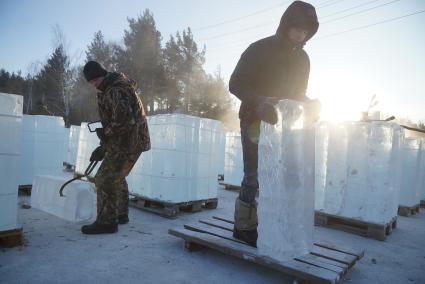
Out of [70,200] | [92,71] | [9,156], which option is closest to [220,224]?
[70,200]

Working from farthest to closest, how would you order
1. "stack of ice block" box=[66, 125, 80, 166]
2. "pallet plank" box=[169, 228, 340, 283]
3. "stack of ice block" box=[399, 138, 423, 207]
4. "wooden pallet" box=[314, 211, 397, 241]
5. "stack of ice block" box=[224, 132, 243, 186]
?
1. "stack of ice block" box=[66, 125, 80, 166]
2. "stack of ice block" box=[224, 132, 243, 186]
3. "stack of ice block" box=[399, 138, 423, 207]
4. "wooden pallet" box=[314, 211, 397, 241]
5. "pallet plank" box=[169, 228, 340, 283]

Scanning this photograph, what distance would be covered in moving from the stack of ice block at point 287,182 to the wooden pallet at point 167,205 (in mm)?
2323

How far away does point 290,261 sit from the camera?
2.39 meters

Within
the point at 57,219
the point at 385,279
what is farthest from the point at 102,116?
the point at 385,279

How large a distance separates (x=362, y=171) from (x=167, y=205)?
2925mm

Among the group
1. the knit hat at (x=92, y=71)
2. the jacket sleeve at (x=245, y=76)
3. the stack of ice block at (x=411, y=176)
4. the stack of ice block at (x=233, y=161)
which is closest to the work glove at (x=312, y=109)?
the jacket sleeve at (x=245, y=76)

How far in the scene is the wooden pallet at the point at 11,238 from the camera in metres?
2.79

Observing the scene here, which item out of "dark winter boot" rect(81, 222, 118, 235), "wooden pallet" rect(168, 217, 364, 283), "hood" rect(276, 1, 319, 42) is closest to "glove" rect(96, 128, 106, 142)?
"dark winter boot" rect(81, 222, 118, 235)

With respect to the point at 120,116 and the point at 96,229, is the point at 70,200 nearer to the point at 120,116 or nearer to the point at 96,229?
the point at 96,229

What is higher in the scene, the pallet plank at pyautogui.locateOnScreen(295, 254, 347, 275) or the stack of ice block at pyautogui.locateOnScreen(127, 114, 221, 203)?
the stack of ice block at pyautogui.locateOnScreen(127, 114, 221, 203)

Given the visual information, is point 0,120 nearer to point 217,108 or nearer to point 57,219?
point 57,219

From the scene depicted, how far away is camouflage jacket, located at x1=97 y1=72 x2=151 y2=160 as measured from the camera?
347cm

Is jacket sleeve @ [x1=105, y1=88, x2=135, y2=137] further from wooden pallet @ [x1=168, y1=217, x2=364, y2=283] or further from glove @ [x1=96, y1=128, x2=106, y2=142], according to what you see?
wooden pallet @ [x1=168, y1=217, x2=364, y2=283]

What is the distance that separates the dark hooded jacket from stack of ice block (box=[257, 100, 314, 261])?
33cm
